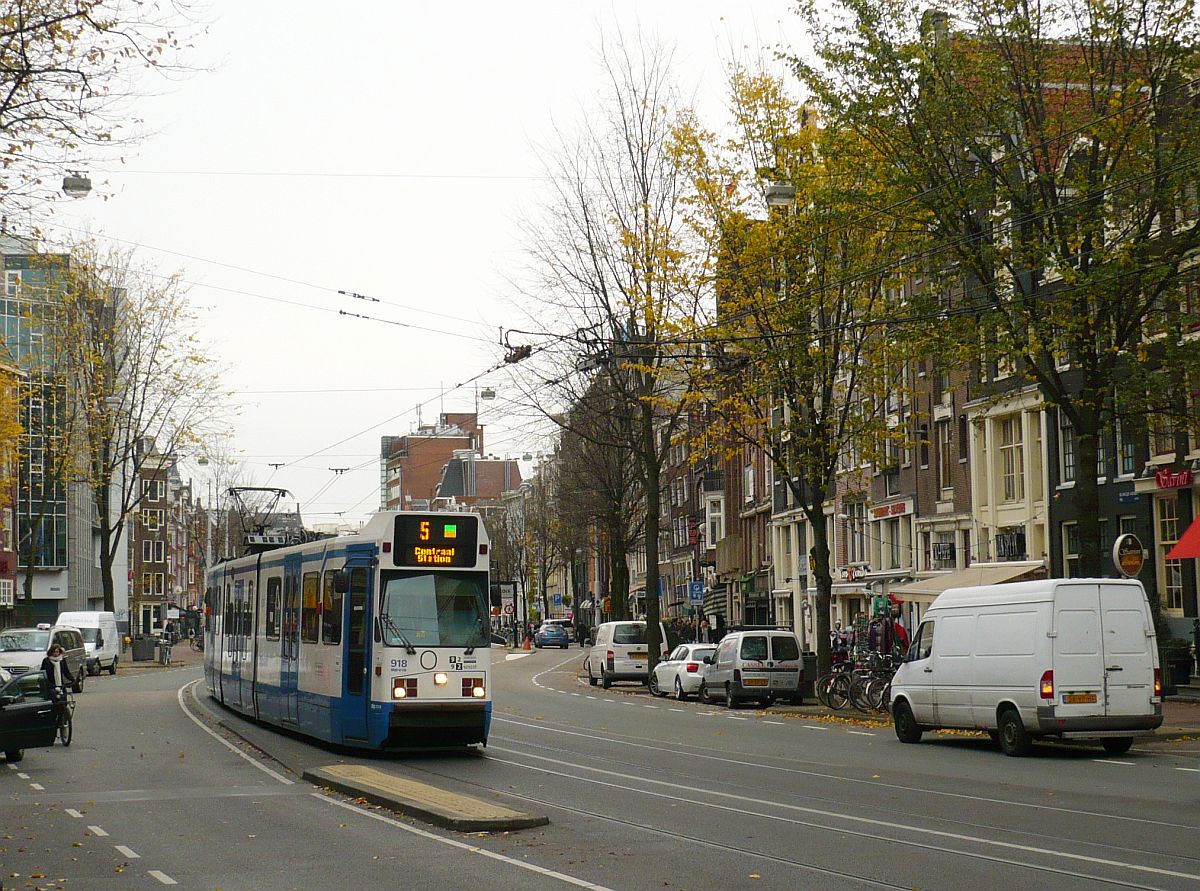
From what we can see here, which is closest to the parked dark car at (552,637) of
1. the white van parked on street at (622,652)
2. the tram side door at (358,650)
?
the white van parked on street at (622,652)

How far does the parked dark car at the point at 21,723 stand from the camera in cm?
2212

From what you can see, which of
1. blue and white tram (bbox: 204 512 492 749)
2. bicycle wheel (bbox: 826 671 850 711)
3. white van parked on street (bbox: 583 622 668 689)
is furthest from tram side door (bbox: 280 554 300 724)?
white van parked on street (bbox: 583 622 668 689)

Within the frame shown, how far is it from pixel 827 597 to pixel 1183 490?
28.3 feet

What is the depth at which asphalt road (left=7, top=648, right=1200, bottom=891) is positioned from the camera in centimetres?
1116

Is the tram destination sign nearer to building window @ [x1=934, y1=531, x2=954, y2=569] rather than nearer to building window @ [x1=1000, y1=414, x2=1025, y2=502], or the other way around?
building window @ [x1=1000, y1=414, x2=1025, y2=502]

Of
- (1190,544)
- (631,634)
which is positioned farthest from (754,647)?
(631,634)

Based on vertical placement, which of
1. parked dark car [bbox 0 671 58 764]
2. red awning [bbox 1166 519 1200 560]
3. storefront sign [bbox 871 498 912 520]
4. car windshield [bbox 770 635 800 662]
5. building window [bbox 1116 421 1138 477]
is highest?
building window [bbox 1116 421 1138 477]

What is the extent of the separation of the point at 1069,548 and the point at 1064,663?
21697 millimetres

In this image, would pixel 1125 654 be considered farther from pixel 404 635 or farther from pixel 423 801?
pixel 423 801

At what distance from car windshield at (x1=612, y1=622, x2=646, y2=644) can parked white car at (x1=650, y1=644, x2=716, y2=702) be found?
445cm

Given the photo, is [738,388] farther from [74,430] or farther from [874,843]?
[74,430]

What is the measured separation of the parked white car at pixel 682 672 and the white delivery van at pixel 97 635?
2393cm

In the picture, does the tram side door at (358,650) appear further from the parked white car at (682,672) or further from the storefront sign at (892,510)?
the storefront sign at (892,510)

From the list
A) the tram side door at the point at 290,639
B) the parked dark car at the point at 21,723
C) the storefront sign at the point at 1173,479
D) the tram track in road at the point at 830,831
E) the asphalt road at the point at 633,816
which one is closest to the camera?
the tram track in road at the point at 830,831
